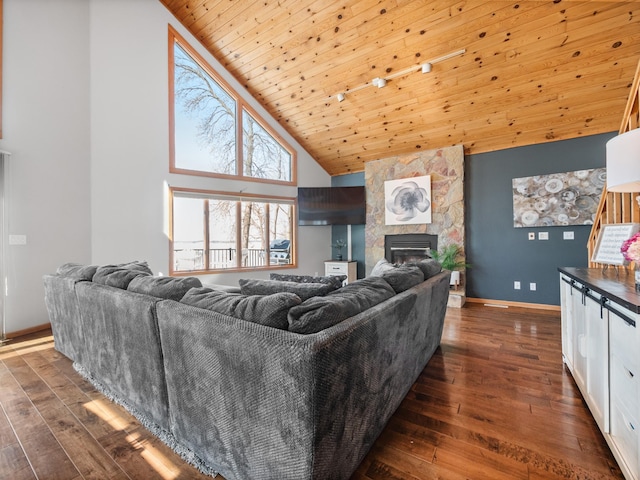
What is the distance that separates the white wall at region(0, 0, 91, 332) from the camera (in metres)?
3.27

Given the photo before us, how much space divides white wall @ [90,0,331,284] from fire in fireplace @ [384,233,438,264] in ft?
12.6

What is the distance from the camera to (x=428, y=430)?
1.63 meters

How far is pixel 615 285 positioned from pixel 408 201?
4.00 metres

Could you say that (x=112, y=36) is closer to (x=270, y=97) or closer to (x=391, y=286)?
(x=270, y=97)

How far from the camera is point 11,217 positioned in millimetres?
3246

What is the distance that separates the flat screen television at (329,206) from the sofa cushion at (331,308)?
4.46 meters

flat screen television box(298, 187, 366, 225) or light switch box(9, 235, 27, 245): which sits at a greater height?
flat screen television box(298, 187, 366, 225)

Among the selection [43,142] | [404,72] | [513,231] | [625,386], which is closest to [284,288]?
[625,386]

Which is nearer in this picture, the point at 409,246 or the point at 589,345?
the point at 589,345

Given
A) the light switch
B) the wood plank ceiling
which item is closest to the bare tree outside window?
the wood plank ceiling

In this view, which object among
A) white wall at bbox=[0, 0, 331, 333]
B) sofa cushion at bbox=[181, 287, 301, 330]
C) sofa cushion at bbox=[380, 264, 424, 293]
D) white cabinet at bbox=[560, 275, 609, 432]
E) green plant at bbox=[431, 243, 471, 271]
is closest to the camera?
sofa cushion at bbox=[181, 287, 301, 330]

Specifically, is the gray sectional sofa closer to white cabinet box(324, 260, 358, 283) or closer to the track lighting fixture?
the track lighting fixture

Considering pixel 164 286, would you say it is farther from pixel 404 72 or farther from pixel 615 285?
pixel 404 72

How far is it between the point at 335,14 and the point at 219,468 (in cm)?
467
